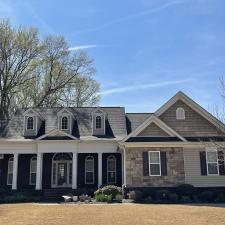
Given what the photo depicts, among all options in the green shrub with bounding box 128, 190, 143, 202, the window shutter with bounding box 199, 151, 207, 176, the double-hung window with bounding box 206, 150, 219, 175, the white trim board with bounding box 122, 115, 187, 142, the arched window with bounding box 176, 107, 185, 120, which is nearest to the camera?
the green shrub with bounding box 128, 190, 143, 202

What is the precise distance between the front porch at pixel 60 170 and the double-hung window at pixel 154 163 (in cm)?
436

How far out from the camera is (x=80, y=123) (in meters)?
30.1

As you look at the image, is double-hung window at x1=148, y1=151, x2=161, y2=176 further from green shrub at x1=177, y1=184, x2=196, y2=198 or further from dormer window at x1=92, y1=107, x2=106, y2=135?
dormer window at x1=92, y1=107, x2=106, y2=135

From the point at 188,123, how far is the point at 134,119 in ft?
21.3

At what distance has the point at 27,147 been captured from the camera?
2800cm

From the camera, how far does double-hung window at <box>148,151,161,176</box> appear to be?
973 inches

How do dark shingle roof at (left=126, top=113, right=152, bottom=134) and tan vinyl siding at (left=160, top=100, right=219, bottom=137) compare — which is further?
dark shingle roof at (left=126, top=113, right=152, bottom=134)

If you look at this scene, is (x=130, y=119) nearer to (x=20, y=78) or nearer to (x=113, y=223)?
(x=20, y=78)

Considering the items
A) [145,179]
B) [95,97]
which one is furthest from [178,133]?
[95,97]

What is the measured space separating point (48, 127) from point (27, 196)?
6466 millimetres

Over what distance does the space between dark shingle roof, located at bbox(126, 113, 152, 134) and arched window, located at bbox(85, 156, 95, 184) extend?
162 inches

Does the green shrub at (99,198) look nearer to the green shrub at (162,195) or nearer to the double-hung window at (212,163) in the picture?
the green shrub at (162,195)

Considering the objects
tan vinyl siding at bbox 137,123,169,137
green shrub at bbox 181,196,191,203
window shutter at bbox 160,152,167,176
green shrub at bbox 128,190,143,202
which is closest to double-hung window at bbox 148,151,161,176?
window shutter at bbox 160,152,167,176

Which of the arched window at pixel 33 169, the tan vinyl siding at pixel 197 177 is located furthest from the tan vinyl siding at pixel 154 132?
the arched window at pixel 33 169
